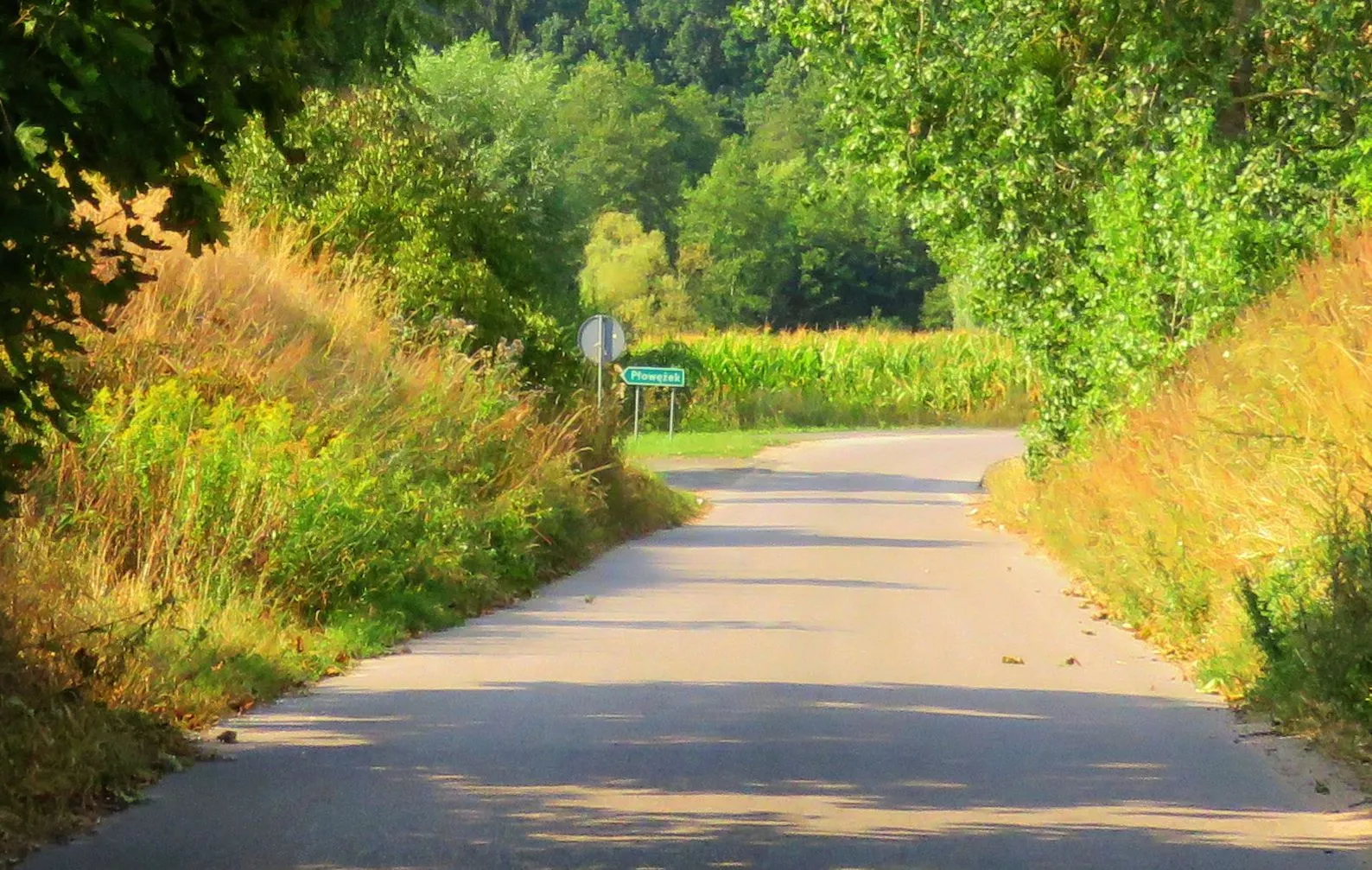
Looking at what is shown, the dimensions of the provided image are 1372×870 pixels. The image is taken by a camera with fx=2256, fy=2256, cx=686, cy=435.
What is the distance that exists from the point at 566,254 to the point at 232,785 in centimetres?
4181

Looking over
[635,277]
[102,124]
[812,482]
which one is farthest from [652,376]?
[635,277]

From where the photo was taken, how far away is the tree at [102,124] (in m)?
6.47

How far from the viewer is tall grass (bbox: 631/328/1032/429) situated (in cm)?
7156

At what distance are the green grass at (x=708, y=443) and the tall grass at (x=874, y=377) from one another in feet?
27.7

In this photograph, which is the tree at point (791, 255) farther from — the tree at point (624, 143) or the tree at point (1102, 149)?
the tree at point (1102, 149)

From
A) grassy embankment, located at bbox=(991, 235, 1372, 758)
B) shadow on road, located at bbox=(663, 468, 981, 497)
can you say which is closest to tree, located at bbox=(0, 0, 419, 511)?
grassy embankment, located at bbox=(991, 235, 1372, 758)

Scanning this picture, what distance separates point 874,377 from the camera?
7388 centimetres

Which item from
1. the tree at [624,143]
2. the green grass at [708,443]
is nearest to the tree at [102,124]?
the green grass at [708,443]

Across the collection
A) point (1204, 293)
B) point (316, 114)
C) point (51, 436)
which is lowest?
point (51, 436)

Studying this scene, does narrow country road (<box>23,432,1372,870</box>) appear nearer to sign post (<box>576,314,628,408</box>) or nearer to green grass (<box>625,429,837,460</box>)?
sign post (<box>576,314,628,408</box>)

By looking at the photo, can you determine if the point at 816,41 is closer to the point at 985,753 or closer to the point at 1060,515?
the point at 1060,515

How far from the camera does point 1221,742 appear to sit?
36.0ft

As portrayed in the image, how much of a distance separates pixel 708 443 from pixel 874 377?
22.1 metres

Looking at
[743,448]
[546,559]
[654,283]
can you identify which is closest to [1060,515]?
[546,559]
